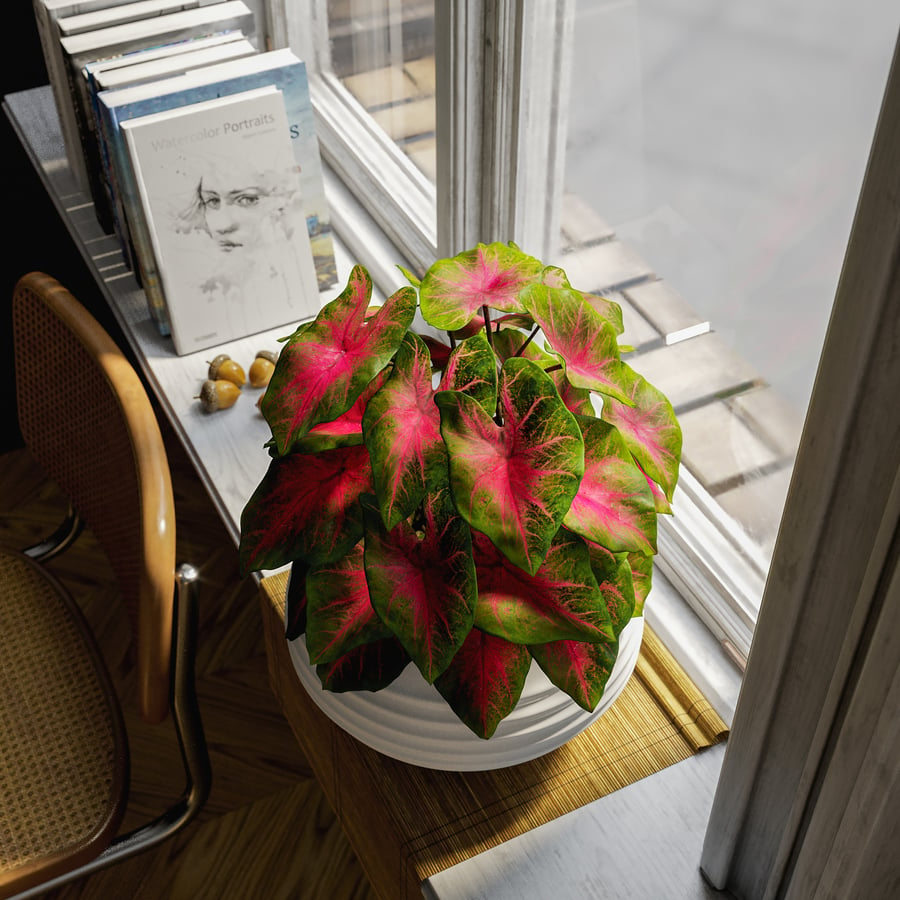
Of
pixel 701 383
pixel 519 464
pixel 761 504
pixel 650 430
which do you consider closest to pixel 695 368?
pixel 701 383

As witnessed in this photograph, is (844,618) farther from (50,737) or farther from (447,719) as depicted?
(50,737)

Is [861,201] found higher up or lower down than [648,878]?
higher up

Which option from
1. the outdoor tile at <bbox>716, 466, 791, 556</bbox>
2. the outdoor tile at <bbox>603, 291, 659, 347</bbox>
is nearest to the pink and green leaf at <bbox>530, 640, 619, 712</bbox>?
the outdoor tile at <bbox>716, 466, 791, 556</bbox>

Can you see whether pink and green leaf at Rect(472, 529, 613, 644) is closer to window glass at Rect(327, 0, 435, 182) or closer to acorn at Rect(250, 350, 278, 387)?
acorn at Rect(250, 350, 278, 387)

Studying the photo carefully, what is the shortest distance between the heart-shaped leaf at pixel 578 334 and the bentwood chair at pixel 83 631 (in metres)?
0.41

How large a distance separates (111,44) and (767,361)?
2.69ft

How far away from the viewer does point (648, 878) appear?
2.43 ft

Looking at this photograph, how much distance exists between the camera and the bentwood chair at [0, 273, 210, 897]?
3.00ft

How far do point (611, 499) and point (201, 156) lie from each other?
639mm

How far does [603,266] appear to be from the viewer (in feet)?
3.17

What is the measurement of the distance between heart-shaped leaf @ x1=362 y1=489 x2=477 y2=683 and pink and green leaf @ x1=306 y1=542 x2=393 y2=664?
0.04 metres

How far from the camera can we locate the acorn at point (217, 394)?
111cm

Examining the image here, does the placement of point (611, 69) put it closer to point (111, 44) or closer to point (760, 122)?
point (760, 122)

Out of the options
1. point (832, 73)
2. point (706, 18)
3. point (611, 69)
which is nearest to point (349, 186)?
point (611, 69)
